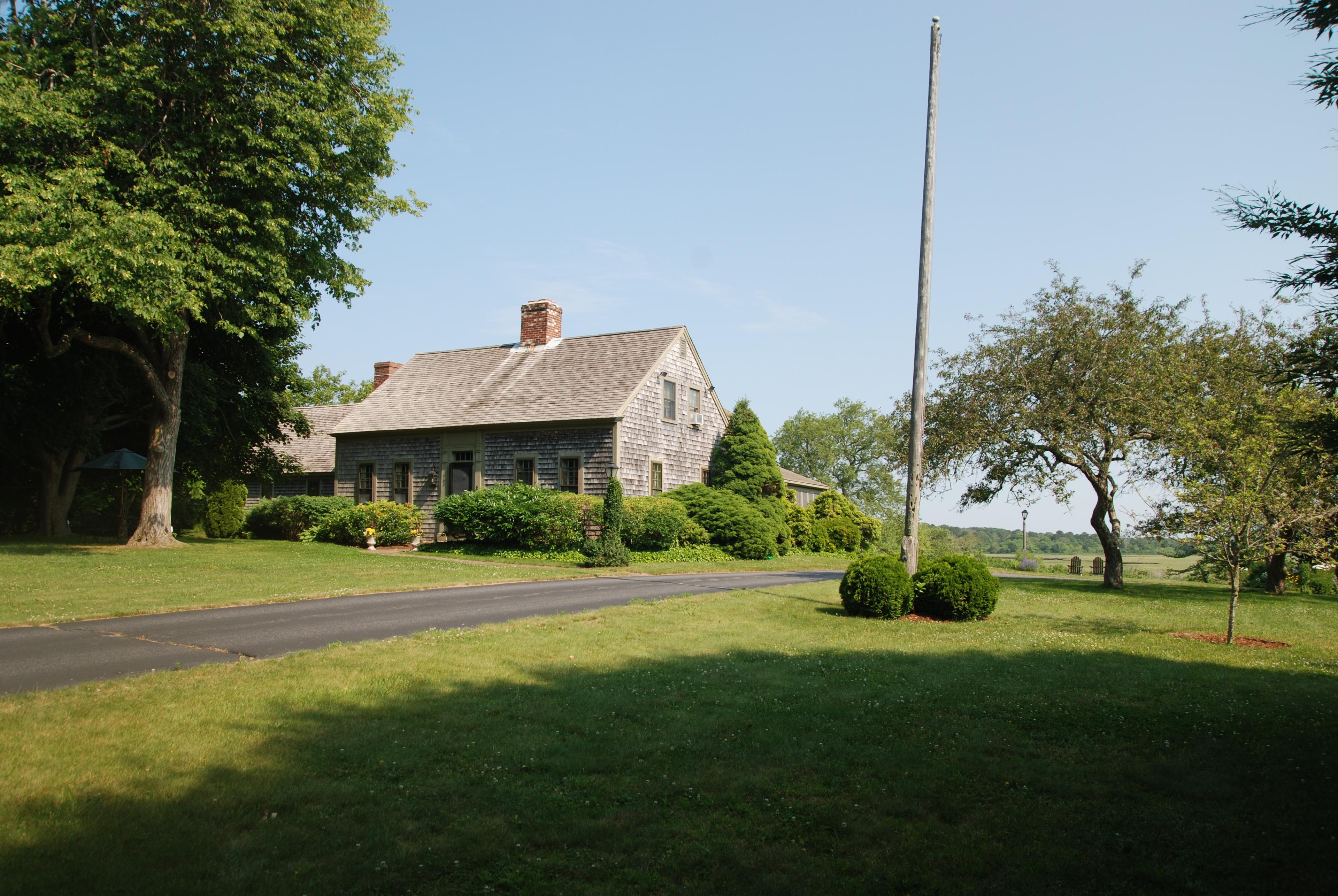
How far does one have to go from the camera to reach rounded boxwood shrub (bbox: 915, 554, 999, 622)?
13.6 meters

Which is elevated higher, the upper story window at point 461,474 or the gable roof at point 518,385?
the gable roof at point 518,385

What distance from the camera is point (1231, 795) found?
16.9ft

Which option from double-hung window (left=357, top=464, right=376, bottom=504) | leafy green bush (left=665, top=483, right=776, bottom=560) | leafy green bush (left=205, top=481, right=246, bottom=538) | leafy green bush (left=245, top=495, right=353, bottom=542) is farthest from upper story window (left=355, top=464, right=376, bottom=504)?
leafy green bush (left=665, top=483, right=776, bottom=560)

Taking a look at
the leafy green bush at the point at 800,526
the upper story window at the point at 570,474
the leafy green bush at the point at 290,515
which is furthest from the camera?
the leafy green bush at the point at 800,526

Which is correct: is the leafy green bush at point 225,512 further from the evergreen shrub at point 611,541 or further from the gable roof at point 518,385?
the evergreen shrub at point 611,541

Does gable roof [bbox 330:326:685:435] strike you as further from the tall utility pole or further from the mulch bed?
the mulch bed

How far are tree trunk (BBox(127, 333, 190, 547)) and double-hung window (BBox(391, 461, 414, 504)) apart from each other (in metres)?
9.38

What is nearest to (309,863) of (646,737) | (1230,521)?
(646,737)

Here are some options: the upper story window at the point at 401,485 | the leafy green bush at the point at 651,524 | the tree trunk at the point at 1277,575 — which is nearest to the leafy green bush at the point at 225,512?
the upper story window at the point at 401,485

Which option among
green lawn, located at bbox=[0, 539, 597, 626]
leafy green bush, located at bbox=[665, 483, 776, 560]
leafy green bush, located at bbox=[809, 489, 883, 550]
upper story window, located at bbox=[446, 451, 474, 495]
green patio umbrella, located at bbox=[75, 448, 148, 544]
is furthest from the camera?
leafy green bush, located at bbox=[809, 489, 883, 550]

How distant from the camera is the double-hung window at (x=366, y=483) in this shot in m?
32.5

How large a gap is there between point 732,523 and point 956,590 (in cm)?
1522

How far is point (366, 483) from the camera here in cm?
3272

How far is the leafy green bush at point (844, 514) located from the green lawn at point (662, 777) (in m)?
27.4
